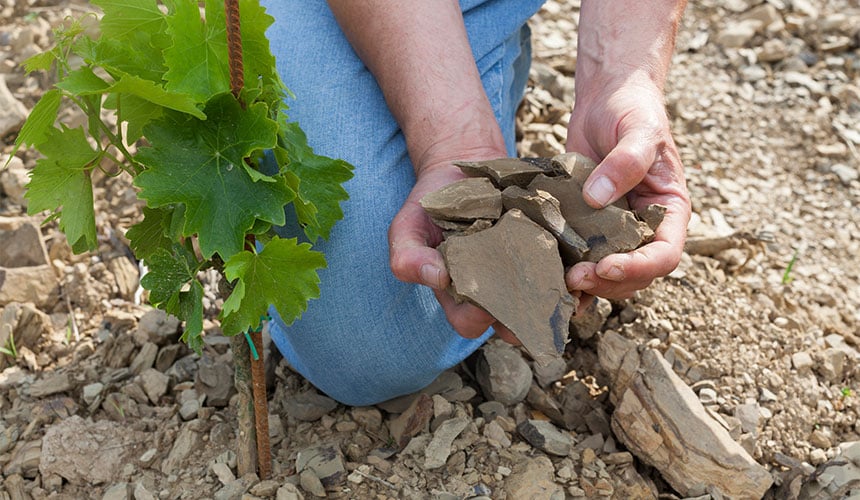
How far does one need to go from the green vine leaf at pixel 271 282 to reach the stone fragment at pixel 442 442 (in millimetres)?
627

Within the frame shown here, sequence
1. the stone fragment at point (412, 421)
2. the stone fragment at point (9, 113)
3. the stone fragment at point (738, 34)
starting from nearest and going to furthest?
the stone fragment at point (412, 421), the stone fragment at point (9, 113), the stone fragment at point (738, 34)

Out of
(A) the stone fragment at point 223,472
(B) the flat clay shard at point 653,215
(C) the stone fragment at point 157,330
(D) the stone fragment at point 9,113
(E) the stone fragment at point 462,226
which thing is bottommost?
(A) the stone fragment at point 223,472

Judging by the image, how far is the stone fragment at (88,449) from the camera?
197cm

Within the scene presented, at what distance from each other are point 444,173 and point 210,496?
37.5 inches

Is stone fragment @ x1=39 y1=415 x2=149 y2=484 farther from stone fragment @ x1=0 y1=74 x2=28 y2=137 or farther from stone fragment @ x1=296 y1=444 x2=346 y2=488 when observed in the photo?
stone fragment @ x1=0 y1=74 x2=28 y2=137

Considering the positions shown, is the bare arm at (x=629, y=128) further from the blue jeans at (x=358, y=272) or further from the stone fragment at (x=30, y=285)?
the stone fragment at (x=30, y=285)

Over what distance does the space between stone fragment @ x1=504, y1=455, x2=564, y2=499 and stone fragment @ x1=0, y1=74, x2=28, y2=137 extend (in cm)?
227

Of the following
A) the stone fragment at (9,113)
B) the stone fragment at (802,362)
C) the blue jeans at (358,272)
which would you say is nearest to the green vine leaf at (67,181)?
the blue jeans at (358,272)

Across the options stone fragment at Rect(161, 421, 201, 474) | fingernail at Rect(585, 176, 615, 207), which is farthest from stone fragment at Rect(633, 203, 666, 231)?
stone fragment at Rect(161, 421, 201, 474)

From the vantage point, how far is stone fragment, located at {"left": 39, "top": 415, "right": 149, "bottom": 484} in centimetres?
197

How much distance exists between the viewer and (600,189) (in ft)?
5.76

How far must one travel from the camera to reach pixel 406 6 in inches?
87.3

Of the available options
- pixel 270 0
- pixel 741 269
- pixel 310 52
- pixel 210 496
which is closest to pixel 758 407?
pixel 741 269

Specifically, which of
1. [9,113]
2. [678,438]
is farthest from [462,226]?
[9,113]
